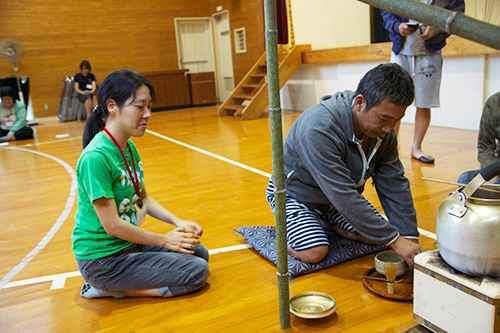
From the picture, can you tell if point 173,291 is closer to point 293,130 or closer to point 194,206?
point 293,130

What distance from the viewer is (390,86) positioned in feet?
4.75

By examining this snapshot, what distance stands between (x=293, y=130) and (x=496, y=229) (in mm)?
874

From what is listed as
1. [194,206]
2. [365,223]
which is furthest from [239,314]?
[194,206]

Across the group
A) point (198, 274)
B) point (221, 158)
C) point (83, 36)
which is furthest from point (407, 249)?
point (83, 36)

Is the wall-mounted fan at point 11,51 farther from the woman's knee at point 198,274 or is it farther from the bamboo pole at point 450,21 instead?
the bamboo pole at point 450,21

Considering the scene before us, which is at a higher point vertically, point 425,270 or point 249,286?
point 425,270

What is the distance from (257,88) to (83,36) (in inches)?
165

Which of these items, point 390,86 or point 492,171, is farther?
point 390,86

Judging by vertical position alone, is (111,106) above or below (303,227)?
above

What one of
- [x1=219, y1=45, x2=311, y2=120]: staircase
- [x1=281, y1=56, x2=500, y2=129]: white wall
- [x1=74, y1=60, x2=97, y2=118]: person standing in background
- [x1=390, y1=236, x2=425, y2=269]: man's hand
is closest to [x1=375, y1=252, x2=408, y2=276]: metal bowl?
[x1=390, y1=236, x2=425, y2=269]: man's hand

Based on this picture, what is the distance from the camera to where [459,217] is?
112cm

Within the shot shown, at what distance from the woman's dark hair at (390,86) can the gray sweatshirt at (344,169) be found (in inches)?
6.7

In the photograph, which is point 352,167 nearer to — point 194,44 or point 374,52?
point 374,52

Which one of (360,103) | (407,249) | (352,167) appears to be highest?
(360,103)
